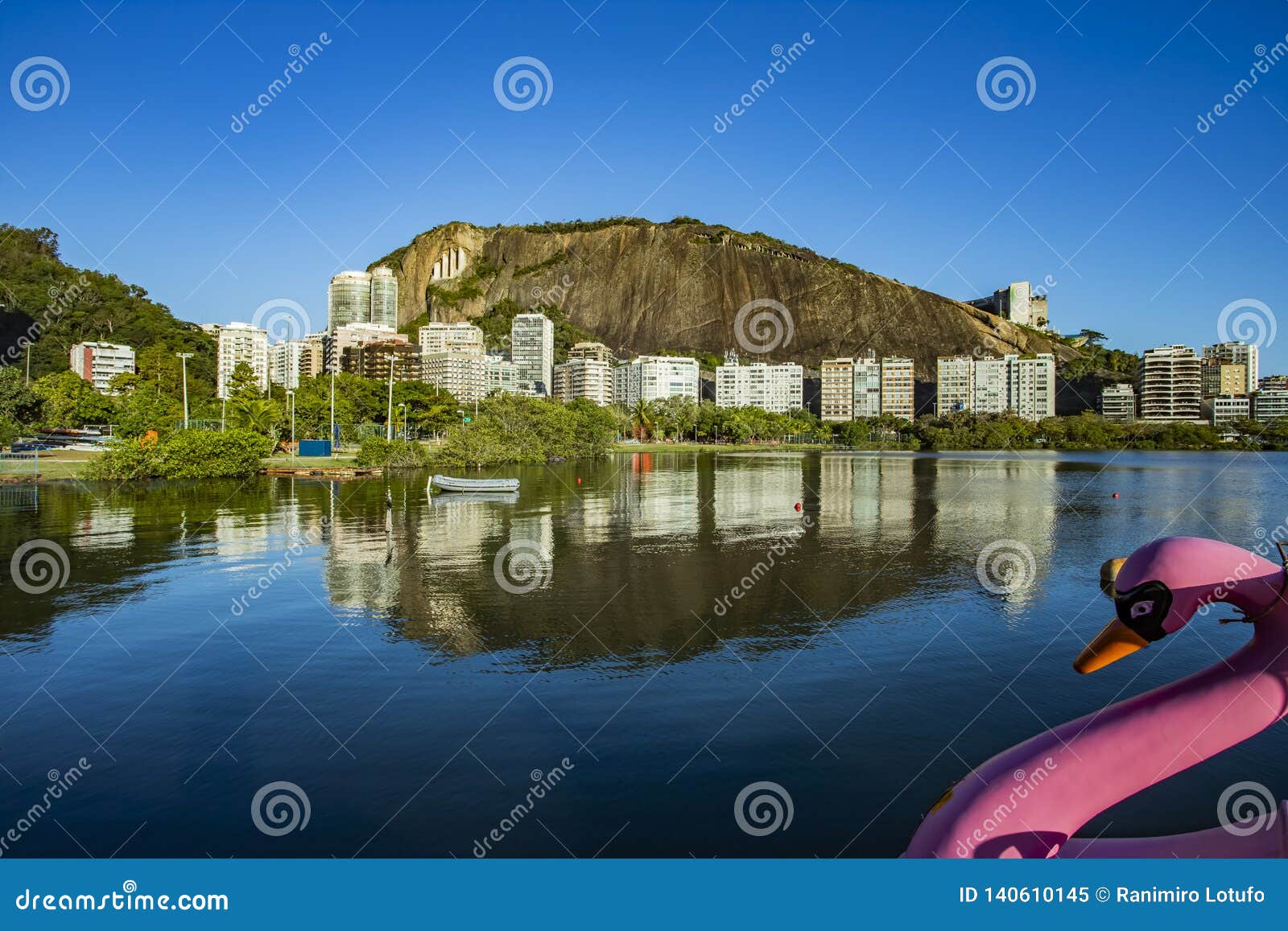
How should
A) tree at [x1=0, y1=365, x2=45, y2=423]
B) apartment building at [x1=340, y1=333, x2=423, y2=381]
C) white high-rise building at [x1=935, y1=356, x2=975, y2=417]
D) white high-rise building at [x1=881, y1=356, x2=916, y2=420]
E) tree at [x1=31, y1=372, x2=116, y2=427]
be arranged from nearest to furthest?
tree at [x1=0, y1=365, x2=45, y2=423] < tree at [x1=31, y1=372, x2=116, y2=427] < apartment building at [x1=340, y1=333, x2=423, y2=381] < white high-rise building at [x1=935, y1=356, x2=975, y2=417] < white high-rise building at [x1=881, y1=356, x2=916, y2=420]

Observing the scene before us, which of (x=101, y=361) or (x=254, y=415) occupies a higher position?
(x=101, y=361)

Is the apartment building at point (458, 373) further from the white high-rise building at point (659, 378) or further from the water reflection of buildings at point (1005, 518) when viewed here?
the water reflection of buildings at point (1005, 518)
